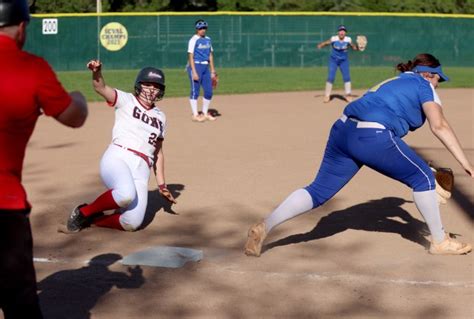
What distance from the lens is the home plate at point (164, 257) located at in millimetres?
6607

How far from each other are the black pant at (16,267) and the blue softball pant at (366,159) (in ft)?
11.0

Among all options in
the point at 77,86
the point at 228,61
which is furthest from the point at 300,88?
the point at 228,61

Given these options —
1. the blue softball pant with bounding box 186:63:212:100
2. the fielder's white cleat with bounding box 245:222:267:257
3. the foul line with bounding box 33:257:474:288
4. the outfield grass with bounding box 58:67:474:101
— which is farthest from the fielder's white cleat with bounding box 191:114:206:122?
the foul line with bounding box 33:257:474:288

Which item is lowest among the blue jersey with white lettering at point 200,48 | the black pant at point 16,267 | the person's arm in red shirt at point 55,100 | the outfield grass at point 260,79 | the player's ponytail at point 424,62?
the outfield grass at point 260,79

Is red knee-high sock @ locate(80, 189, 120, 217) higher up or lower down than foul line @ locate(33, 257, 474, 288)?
higher up

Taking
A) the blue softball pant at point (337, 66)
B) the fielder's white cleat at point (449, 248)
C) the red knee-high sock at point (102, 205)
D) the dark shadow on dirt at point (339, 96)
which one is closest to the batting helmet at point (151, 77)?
the red knee-high sock at point (102, 205)

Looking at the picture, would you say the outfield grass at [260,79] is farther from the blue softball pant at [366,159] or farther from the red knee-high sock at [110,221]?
the blue softball pant at [366,159]

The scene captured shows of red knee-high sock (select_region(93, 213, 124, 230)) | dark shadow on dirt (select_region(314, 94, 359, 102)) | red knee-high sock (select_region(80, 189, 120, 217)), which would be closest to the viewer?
red knee-high sock (select_region(80, 189, 120, 217))

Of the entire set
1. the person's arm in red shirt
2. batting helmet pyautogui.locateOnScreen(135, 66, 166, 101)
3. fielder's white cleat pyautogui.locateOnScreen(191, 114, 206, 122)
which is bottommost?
fielder's white cleat pyautogui.locateOnScreen(191, 114, 206, 122)

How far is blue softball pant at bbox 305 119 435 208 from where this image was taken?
6719mm

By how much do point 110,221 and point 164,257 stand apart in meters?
1.23

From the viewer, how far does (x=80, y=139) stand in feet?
45.5

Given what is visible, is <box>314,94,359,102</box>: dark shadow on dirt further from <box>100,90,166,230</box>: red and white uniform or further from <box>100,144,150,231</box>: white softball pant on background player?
<box>100,144,150,231</box>: white softball pant on background player

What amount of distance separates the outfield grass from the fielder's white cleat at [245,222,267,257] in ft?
47.9
